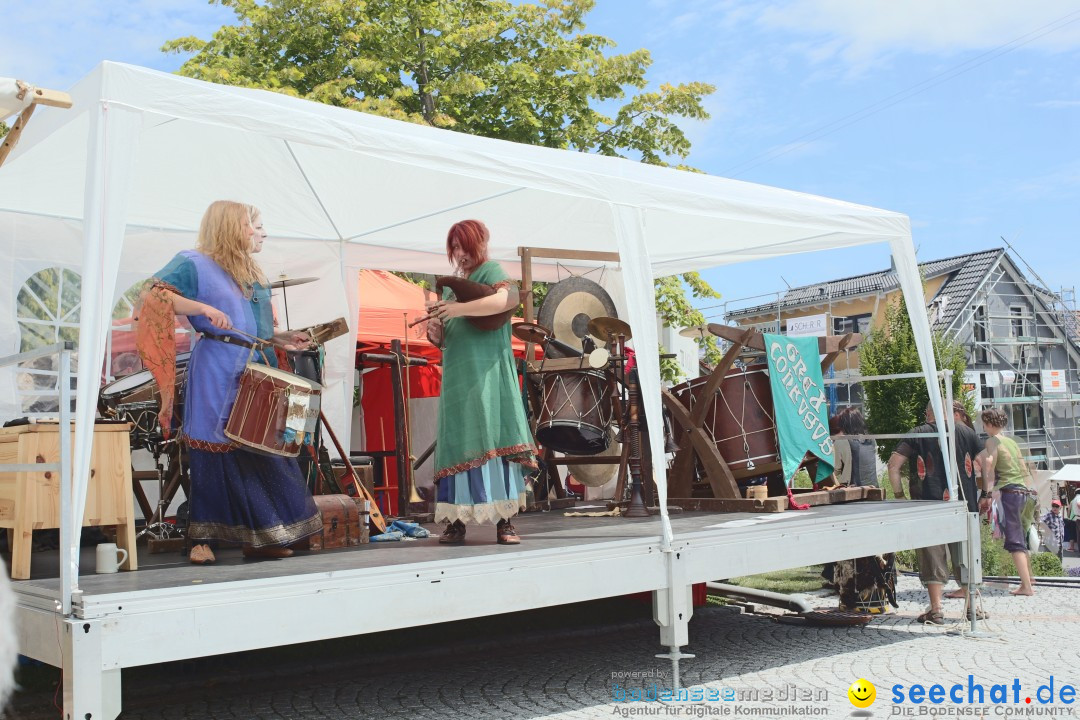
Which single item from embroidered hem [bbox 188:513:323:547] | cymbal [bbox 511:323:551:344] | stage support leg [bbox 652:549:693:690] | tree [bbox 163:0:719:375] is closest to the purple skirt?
embroidered hem [bbox 188:513:323:547]

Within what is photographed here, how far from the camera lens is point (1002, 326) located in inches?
1436

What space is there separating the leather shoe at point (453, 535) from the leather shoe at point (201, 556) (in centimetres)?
115

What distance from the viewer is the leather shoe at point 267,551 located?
4562 millimetres

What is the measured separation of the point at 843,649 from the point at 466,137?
158 inches

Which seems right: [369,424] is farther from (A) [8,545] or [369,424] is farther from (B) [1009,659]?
(B) [1009,659]

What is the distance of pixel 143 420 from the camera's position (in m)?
5.80

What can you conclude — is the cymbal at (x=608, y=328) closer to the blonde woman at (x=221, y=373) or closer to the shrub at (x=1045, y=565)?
the blonde woman at (x=221, y=373)

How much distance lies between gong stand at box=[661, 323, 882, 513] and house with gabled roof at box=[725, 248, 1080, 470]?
24.0 m

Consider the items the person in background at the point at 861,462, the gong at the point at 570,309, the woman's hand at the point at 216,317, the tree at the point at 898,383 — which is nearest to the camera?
the woman's hand at the point at 216,317

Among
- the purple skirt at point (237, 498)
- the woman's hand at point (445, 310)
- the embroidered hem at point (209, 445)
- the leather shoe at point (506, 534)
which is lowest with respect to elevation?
the leather shoe at point (506, 534)

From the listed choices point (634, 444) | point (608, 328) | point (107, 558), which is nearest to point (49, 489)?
point (107, 558)

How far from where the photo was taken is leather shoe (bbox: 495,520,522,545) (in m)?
5.04

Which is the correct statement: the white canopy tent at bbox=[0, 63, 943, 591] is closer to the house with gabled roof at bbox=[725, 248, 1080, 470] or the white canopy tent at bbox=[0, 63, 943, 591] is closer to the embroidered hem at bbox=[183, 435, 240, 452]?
the embroidered hem at bbox=[183, 435, 240, 452]

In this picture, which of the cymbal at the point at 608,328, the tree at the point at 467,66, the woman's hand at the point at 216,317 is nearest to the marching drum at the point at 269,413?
the woman's hand at the point at 216,317
